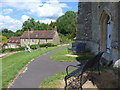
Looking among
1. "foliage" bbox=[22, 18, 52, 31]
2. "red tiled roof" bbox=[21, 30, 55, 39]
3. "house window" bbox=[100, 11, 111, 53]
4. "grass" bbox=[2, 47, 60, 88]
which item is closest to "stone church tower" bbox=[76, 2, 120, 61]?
"house window" bbox=[100, 11, 111, 53]

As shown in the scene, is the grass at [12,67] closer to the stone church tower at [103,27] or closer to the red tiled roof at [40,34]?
the stone church tower at [103,27]

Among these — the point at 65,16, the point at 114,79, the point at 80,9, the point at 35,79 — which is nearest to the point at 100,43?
the point at 114,79

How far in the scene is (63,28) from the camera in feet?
230

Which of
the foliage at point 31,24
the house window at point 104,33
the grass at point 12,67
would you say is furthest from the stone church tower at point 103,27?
the foliage at point 31,24

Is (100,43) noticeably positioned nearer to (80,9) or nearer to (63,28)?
(80,9)

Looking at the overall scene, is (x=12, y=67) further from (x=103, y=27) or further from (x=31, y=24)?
(x=31, y=24)

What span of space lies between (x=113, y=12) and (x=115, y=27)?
789 mm

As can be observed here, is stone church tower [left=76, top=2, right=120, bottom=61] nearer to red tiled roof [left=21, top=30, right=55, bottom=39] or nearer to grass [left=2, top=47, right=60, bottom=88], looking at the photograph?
grass [left=2, top=47, right=60, bottom=88]

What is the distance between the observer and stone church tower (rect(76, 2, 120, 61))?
6.98 m

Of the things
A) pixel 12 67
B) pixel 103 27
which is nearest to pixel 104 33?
pixel 103 27

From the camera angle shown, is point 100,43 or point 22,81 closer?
point 22,81

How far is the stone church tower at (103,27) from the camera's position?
22.9 feet

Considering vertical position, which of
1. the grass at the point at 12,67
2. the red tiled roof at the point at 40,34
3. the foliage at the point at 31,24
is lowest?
the grass at the point at 12,67

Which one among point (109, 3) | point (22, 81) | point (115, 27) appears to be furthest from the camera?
point (109, 3)
